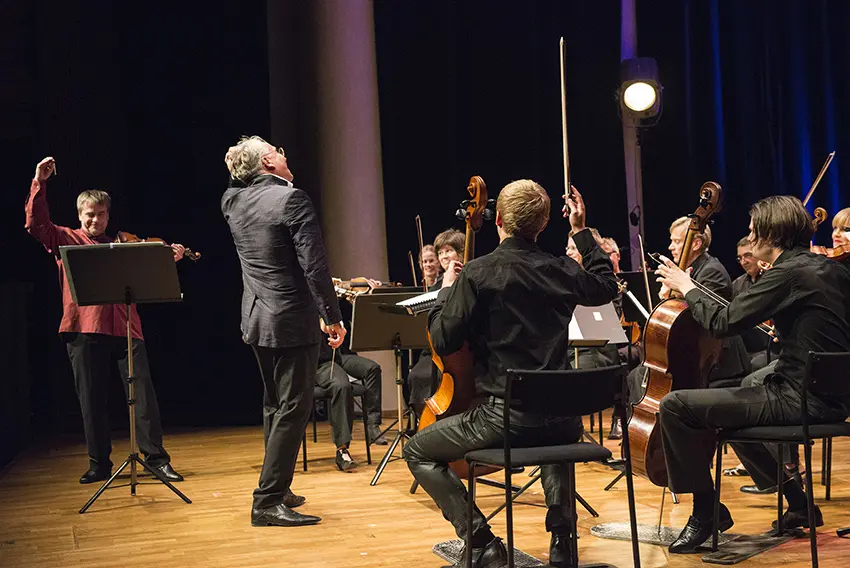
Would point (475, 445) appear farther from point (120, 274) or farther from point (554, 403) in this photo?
point (120, 274)

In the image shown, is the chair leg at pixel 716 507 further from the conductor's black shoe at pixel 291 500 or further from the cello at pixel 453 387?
the conductor's black shoe at pixel 291 500

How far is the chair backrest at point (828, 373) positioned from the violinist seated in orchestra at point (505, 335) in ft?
2.18

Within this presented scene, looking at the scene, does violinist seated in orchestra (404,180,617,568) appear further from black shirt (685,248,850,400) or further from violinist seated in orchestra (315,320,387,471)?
violinist seated in orchestra (315,320,387,471)

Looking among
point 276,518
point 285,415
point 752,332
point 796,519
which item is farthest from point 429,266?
point 796,519

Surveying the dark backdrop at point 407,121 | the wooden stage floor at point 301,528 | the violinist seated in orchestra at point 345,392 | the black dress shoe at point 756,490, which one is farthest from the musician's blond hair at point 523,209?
the dark backdrop at point 407,121

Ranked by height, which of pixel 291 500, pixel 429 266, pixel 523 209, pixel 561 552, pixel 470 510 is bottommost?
pixel 291 500

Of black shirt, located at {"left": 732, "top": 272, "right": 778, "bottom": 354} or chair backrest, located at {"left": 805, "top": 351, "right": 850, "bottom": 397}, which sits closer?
chair backrest, located at {"left": 805, "top": 351, "right": 850, "bottom": 397}

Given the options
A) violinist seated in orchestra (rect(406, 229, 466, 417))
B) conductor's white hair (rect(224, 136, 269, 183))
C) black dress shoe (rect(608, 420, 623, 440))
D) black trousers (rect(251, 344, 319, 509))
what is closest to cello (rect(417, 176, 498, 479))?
black trousers (rect(251, 344, 319, 509))

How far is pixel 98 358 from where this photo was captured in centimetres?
518

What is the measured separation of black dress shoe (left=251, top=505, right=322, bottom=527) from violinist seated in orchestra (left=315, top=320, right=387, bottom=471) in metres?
1.27

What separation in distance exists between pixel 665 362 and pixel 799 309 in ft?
1.91

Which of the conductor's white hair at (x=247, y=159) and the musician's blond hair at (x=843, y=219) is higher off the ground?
the conductor's white hair at (x=247, y=159)

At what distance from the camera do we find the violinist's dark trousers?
11.2ft

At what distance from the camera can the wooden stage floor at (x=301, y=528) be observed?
144 inches
